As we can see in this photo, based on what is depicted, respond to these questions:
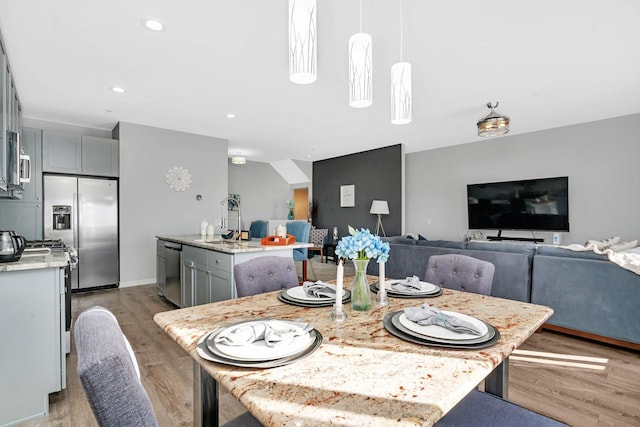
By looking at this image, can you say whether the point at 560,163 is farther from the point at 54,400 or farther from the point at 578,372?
the point at 54,400

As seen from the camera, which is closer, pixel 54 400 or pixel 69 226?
pixel 54 400

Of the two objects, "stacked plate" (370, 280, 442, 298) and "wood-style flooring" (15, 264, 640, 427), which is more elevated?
"stacked plate" (370, 280, 442, 298)

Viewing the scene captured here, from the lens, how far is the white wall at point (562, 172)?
4543mm

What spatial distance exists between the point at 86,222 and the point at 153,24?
10.6ft

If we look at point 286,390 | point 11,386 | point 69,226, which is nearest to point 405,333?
point 286,390

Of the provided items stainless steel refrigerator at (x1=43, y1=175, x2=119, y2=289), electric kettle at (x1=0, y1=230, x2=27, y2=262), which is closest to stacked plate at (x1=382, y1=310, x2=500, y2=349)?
electric kettle at (x1=0, y1=230, x2=27, y2=262)

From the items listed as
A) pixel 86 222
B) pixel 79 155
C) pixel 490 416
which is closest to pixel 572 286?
pixel 490 416

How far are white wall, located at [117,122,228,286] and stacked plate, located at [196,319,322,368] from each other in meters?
4.61

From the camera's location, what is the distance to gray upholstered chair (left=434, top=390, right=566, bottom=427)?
98 centimetres

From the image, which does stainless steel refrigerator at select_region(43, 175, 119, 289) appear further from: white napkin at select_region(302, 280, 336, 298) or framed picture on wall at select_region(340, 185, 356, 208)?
framed picture on wall at select_region(340, 185, 356, 208)

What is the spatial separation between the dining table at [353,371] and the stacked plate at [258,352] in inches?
0.6

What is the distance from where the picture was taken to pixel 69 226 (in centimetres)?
431

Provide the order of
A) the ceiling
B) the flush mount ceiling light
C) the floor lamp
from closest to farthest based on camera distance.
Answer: the ceiling
the flush mount ceiling light
the floor lamp

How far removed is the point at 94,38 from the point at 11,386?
246cm
